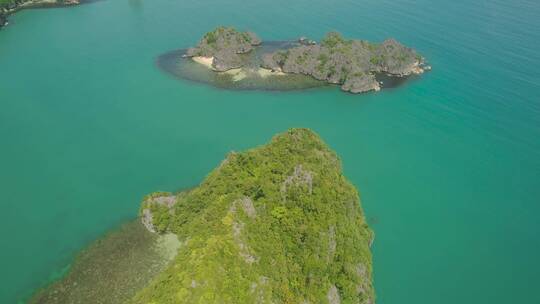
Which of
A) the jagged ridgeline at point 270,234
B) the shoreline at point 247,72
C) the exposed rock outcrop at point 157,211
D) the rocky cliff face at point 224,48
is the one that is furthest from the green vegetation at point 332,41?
the exposed rock outcrop at point 157,211

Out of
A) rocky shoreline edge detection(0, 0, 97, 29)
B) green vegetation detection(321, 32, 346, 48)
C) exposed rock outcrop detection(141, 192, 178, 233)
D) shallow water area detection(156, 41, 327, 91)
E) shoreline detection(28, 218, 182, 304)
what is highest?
green vegetation detection(321, 32, 346, 48)

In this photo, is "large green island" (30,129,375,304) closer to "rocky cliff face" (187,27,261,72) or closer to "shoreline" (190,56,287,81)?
"shoreline" (190,56,287,81)

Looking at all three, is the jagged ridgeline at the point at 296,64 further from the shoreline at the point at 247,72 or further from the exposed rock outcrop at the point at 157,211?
the exposed rock outcrop at the point at 157,211

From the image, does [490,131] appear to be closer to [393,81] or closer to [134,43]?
[393,81]

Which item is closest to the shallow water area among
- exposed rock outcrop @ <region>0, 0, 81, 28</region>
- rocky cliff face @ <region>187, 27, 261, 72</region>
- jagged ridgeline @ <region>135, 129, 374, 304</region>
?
rocky cliff face @ <region>187, 27, 261, 72</region>

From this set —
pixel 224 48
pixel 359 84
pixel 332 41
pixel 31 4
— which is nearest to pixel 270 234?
pixel 359 84

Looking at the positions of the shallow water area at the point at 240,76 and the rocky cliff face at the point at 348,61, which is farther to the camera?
the rocky cliff face at the point at 348,61

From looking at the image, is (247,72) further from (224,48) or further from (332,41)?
(332,41)
